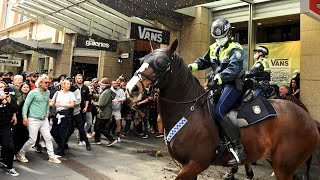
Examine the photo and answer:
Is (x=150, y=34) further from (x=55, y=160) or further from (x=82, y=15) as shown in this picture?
(x=55, y=160)

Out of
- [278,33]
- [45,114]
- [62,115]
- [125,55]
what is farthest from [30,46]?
[278,33]

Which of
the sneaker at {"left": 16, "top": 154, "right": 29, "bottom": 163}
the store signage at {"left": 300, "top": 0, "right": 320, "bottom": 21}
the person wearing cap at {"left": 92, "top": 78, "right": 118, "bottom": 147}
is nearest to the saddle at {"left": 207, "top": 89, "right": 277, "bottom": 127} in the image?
the store signage at {"left": 300, "top": 0, "right": 320, "bottom": 21}

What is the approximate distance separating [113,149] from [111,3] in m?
5.54

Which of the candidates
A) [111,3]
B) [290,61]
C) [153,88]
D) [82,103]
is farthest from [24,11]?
[153,88]

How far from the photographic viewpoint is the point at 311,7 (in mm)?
6859

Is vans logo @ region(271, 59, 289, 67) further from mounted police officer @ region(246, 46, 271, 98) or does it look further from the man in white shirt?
the man in white shirt

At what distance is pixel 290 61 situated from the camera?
10.3 m

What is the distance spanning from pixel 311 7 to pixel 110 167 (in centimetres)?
605

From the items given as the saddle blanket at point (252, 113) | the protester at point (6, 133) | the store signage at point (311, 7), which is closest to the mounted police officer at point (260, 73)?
the store signage at point (311, 7)

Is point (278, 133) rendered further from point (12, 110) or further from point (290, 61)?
point (290, 61)

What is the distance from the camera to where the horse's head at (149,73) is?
10.8ft

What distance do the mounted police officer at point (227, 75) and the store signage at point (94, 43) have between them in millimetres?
9322

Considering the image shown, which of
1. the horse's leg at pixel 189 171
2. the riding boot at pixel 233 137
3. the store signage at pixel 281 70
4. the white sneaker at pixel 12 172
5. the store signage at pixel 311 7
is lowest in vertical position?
the white sneaker at pixel 12 172

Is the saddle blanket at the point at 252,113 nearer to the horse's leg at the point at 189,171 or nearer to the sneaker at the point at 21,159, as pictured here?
the horse's leg at the point at 189,171
